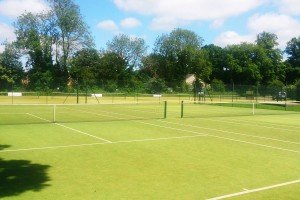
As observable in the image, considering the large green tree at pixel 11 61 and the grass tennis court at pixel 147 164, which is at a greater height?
the large green tree at pixel 11 61

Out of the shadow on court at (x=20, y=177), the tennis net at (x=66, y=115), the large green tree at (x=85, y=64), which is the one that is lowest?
the shadow on court at (x=20, y=177)

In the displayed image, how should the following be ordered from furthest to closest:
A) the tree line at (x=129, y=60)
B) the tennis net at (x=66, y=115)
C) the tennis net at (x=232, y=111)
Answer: the tree line at (x=129, y=60), the tennis net at (x=232, y=111), the tennis net at (x=66, y=115)

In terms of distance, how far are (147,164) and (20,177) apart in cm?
298

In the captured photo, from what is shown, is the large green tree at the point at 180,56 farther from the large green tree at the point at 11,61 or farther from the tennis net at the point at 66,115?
the tennis net at the point at 66,115

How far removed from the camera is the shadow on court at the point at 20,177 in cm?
688

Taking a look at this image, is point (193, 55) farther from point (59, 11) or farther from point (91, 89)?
point (91, 89)

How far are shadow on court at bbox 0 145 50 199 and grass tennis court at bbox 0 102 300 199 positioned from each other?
0.06 ft

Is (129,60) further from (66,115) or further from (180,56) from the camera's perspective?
(66,115)

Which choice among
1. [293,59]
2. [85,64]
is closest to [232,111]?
[85,64]

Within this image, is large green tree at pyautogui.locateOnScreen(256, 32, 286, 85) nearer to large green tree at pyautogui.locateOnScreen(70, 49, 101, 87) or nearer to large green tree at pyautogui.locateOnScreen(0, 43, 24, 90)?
large green tree at pyautogui.locateOnScreen(70, 49, 101, 87)

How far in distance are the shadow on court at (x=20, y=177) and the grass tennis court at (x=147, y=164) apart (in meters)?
0.02

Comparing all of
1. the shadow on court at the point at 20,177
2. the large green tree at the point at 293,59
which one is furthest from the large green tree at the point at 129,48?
the shadow on court at the point at 20,177

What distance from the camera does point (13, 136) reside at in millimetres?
13641

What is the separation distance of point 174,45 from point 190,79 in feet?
40.8
